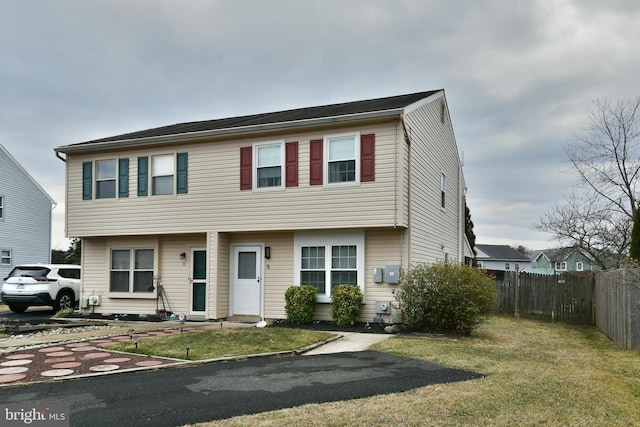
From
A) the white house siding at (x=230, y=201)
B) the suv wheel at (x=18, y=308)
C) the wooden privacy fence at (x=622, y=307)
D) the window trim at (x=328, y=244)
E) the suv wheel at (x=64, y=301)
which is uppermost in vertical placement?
the white house siding at (x=230, y=201)

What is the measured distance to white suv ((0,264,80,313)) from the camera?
1655cm

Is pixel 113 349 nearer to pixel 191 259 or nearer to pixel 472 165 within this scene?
pixel 191 259

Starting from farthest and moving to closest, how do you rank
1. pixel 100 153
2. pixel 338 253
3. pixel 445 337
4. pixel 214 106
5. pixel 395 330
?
pixel 214 106 < pixel 100 153 < pixel 338 253 < pixel 395 330 < pixel 445 337

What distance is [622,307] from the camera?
1059cm

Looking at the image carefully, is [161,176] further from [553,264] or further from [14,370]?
Answer: [553,264]

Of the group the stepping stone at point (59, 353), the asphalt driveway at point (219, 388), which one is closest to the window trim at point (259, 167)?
the asphalt driveway at point (219, 388)

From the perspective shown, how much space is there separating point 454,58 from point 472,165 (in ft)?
32.3

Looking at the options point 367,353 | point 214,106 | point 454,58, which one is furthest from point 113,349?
point 214,106

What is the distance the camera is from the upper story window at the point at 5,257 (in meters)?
26.4

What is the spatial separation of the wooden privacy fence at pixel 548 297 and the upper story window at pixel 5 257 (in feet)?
78.9

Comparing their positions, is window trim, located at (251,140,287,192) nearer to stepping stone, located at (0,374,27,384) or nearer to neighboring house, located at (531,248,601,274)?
stepping stone, located at (0,374,27,384)

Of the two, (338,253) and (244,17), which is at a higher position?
(244,17)

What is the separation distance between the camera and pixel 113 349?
912 centimetres

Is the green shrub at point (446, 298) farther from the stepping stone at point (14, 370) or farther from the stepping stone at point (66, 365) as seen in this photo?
the stepping stone at point (14, 370)
